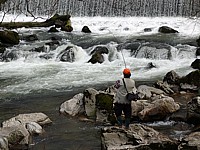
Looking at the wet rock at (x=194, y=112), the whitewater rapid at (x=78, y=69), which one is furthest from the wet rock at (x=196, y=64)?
the wet rock at (x=194, y=112)

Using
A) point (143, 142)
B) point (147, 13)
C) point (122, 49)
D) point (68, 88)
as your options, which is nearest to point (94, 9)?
point (147, 13)

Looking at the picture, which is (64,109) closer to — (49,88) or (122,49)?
(49,88)

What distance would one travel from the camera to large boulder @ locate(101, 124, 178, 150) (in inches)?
248

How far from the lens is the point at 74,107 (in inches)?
381

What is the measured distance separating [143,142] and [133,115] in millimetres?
2523

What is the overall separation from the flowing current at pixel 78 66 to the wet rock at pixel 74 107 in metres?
0.25

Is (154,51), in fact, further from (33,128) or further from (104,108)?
(33,128)

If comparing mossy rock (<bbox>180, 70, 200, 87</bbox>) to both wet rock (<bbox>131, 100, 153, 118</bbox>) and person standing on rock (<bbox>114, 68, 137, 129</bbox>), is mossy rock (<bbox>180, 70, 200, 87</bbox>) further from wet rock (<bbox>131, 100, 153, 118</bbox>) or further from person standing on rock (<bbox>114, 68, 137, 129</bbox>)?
person standing on rock (<bbox>114, 68, 137, 129</bbox>)

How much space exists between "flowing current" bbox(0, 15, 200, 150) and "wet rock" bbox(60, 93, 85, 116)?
0.84ft

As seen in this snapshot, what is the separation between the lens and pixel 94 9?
27125mm

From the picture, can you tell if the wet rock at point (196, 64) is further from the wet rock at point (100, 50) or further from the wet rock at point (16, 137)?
the wet rock at point (16, 137)

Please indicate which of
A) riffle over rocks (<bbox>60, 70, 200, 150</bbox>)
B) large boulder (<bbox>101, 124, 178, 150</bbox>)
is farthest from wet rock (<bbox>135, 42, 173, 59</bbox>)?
large boulder (<bbox>101, 124, 178, 150</bbox>)

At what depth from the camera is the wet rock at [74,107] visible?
378 inches

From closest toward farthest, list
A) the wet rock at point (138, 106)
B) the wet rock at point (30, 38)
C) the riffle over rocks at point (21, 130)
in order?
1. the riffle over rocks at point (21, 130)
2. the wet rock at point (138, 106)
3. the wet rock at point (30, 38)
